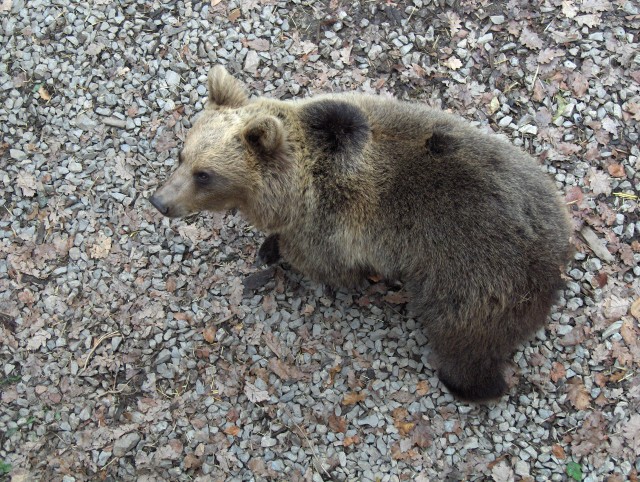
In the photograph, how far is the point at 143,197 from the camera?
A: 6.18 meters

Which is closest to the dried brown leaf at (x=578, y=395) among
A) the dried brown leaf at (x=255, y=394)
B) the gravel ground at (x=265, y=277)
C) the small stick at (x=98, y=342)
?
the gravel ground at (x=265, y=277)

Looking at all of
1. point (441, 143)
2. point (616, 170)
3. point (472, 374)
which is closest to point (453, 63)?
point (616, 170)

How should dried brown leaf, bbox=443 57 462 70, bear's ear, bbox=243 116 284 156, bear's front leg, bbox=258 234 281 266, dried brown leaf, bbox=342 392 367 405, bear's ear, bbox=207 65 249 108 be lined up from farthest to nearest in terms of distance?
dried brown leaf, bbox=443 57 462 70, bear's front leg, bbox=258 234 281 266, dried brown leaf, bbox=342 392 367 405, bear's ear, bbox=207 65 249 108, bear's ear, bbox=243 116 284 156

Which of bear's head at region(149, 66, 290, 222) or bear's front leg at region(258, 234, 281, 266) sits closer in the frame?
bear's head at region(149, 66, 290, 222)

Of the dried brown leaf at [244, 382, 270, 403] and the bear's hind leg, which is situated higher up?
the bear's hind leg

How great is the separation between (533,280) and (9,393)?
183 inches

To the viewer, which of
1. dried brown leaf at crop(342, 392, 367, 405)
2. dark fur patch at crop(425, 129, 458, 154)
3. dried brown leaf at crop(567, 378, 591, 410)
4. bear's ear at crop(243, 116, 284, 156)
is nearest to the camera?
bear's ear at crop(243, 116, 284, 156)

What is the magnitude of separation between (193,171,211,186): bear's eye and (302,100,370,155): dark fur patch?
862 millimetres

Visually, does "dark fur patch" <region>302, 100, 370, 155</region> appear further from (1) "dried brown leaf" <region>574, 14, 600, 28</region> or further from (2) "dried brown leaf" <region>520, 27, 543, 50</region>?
(1) "dried brown leaf" <region>574, 14, 600, 28</region>

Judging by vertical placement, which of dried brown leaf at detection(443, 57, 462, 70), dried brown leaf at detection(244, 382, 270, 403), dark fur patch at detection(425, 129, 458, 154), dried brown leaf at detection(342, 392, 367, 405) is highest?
dark fur patch at detection(425, 129, 458, 154)

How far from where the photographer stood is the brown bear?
4453 mm

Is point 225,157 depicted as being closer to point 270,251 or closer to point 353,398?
point 270,251

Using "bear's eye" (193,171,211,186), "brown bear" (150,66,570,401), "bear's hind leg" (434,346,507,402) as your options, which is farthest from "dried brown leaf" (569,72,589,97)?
"bear's eye" (193,171,211,186)

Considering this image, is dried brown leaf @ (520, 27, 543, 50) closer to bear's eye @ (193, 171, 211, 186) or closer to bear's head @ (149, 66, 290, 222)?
bear's head @ (149, 66, 290, 222)
